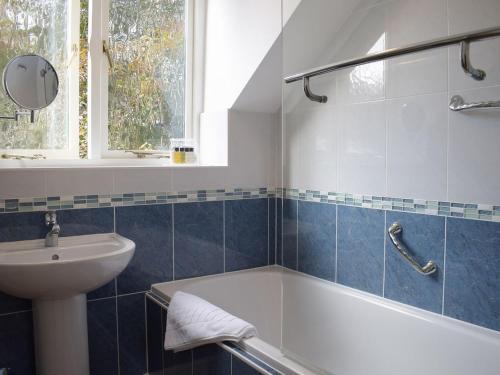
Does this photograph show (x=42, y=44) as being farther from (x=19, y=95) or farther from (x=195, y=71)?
(x=195, y=71)

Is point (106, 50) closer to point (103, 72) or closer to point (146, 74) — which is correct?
point (103, 72)

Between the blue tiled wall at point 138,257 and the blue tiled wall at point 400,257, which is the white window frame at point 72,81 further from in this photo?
the blue tiled wall at point 400,257

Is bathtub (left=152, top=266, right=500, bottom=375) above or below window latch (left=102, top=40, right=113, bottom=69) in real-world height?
below

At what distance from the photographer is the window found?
2281 millimetres

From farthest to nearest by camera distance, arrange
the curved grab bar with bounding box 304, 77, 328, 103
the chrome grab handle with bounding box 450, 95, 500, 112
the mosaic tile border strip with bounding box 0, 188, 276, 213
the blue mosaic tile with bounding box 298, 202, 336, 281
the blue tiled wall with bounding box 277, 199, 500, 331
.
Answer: the blue mosaic tile with bounding box 298, 202, 336, 281
the curved grab bar with bounding box 304, 77, 328, 103
the mosaic tile border strip with bounding box 0, 188, 276, 213
the blue tiled wall with bounding box 277, 199, 500, 331
the chrome grab handle with bounding box 450, 95, 500, 112

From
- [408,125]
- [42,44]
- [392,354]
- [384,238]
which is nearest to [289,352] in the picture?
[392,354]

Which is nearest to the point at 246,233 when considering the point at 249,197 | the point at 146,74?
the point at 249,197

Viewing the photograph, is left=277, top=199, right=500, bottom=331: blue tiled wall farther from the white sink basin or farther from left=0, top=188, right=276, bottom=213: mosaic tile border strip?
the white sink basin

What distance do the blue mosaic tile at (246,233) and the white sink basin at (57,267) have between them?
0.70 metres

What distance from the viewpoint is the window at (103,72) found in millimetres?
2281

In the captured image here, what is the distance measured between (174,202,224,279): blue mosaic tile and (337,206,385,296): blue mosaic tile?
2.16 ft

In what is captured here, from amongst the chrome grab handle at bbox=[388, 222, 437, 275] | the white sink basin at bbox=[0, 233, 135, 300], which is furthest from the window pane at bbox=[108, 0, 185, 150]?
the chrome grab handle at bbox=[388, 222, 437, 275]

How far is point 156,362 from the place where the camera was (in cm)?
227

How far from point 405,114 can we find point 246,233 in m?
1.15
